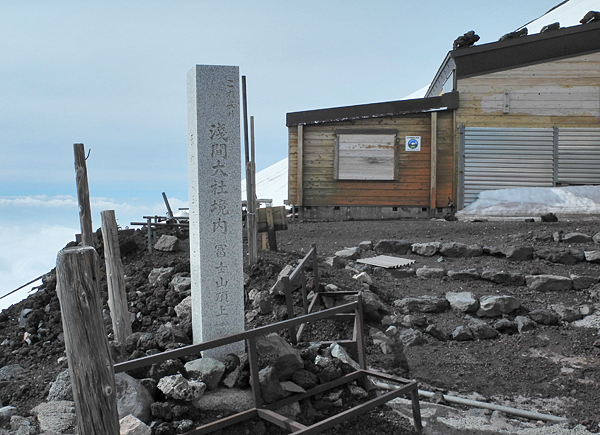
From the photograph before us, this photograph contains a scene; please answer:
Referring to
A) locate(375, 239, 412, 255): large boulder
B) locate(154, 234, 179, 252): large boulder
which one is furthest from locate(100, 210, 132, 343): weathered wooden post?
locate(375, 239, 412, 255): large boulder

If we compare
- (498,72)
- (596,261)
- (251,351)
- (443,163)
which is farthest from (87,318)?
(498,72)

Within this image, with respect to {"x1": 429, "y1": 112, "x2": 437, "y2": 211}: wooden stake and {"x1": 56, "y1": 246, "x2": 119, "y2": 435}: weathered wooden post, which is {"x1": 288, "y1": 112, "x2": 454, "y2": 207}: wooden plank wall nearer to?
{"x1": 429, "y1": 112, "x2": 437, "y2": 211}: wooden stake

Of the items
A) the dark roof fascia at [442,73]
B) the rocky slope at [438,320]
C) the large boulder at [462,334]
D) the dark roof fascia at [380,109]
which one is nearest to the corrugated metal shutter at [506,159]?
the dark roof fascia at [380,109]

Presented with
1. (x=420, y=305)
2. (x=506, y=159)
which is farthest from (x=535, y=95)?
(x=420, y=305)

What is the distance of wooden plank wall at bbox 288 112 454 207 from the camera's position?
16906mm

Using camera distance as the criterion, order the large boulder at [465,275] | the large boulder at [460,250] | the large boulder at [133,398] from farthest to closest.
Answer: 1. the large boulder at [460,250]
2. the large boulder at [465,275]
3. the large boulder at [133,398]

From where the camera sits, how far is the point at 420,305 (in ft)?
24.9

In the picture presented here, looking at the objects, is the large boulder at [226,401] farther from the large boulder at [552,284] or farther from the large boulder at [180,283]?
the large boulder at [552,284]

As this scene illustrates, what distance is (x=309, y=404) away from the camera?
185 inches

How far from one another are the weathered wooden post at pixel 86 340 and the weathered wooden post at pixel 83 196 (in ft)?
12.8

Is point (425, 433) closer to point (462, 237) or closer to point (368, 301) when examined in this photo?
point (368, 301)

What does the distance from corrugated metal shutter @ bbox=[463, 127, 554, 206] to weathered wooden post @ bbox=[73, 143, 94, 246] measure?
1313 centimetres

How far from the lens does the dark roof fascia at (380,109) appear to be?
54.5ft

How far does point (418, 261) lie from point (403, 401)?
506 cm
